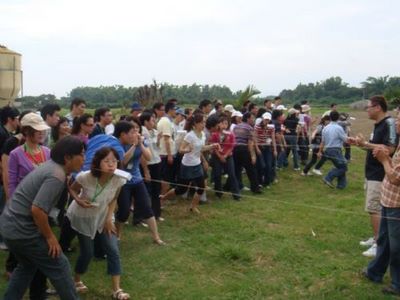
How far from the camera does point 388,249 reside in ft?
14.9

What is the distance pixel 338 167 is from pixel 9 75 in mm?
6919

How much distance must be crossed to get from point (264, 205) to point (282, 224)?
1257 mm

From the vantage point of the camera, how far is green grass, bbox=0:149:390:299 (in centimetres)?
455

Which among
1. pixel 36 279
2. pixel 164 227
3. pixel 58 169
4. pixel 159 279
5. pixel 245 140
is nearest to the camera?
pixel 58 169

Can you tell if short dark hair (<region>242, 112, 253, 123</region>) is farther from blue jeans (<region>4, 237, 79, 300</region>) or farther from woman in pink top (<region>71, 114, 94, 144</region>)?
blue jeans (<region>4, 237, 79, 300</region>)

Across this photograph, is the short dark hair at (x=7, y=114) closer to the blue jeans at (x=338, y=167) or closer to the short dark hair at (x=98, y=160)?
the short dark hair at (x=98, y=160)

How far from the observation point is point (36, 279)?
399 centimetres

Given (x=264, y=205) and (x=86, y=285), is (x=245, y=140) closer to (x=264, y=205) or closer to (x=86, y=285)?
(x=264, y=205)

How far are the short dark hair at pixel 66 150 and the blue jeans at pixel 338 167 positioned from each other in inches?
297

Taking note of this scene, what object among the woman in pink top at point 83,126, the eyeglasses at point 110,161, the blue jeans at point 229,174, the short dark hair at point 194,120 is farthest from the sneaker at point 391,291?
the blue jeans at point 229,174

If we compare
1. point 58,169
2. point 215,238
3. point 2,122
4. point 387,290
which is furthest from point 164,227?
point 58,169

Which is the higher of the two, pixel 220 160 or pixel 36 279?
pixel 220 160

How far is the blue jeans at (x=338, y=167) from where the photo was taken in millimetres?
9852

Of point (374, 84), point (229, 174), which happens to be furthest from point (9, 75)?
point (374, 84)
